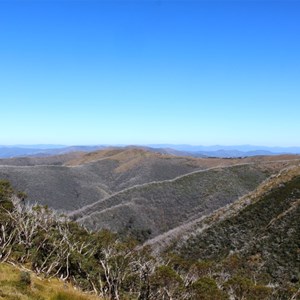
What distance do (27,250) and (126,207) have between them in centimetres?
6161

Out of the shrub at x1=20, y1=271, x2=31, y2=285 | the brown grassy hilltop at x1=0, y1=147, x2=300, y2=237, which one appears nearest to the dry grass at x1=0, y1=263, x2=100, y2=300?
the shrub at x1=20, y1=271, x2=31, y2=285

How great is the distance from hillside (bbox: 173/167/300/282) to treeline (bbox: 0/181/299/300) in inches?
151

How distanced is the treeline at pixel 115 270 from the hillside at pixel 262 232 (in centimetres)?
385

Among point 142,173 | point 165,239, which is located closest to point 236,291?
point 165,239

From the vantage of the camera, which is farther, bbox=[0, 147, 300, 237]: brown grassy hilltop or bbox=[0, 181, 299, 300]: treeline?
bbox=[0, 147, 300, 237]: brown grassy hilltop

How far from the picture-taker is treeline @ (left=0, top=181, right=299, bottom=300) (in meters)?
25.7

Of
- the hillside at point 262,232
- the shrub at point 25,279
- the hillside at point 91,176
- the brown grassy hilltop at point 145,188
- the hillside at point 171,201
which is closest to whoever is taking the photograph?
the shrub at point 25,279

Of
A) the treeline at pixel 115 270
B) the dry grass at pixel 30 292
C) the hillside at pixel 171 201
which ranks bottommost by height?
the hillside at pixel 171 201

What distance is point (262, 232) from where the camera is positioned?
51.8 metres

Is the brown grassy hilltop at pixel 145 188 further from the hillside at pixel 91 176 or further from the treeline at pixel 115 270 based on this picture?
the treeline at pixel 115 270

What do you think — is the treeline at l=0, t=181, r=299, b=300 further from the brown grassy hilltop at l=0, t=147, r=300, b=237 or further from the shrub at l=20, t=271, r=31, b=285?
the brown grassy hilltop at l=0, t=147, r=300, b=237

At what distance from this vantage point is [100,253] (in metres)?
37.9

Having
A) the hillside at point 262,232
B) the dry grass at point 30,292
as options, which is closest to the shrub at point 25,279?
the dry grass at point 30,292

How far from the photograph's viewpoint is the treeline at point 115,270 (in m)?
25.7
